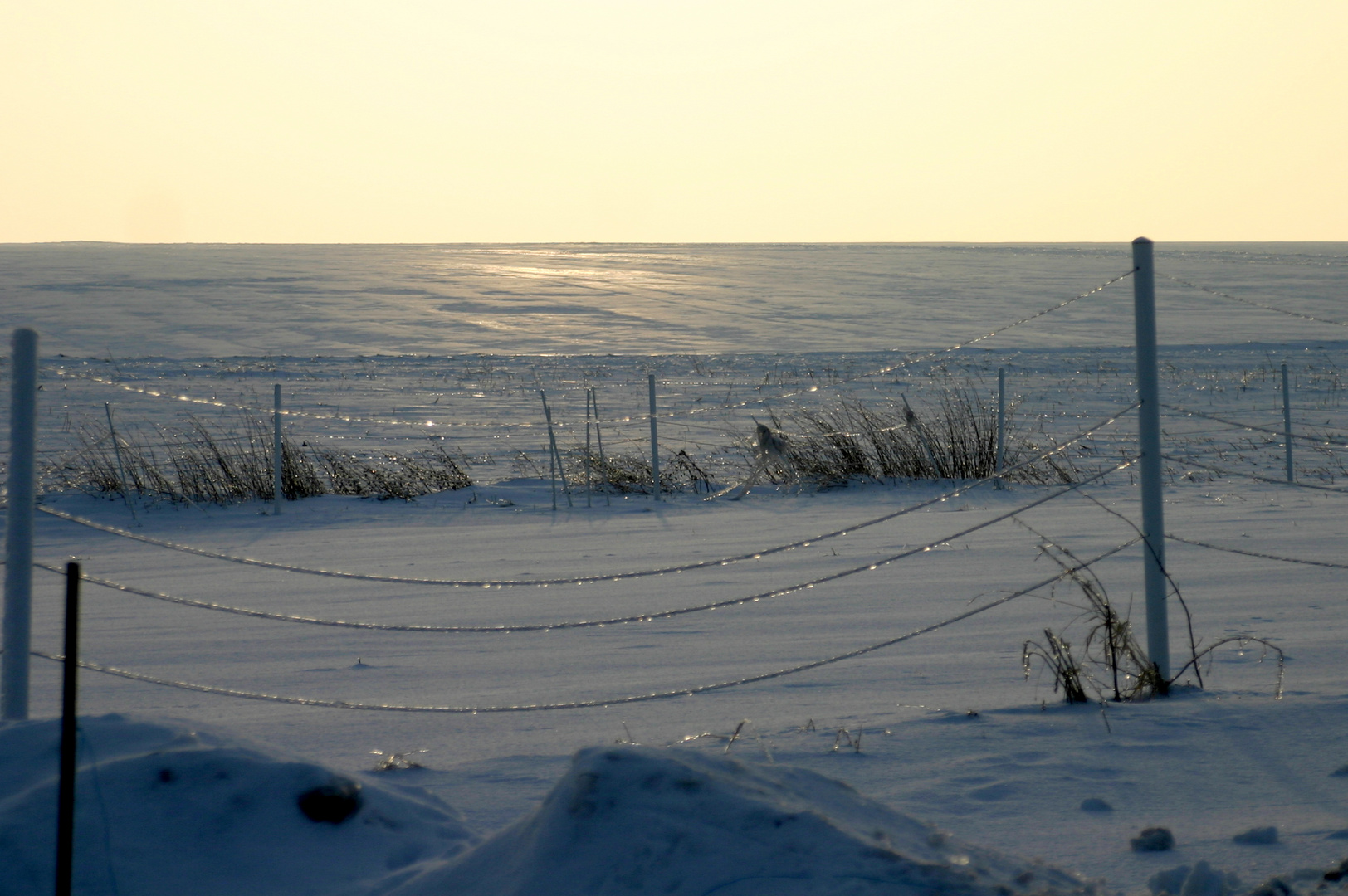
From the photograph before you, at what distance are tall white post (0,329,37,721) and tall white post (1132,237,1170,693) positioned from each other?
12.6ft

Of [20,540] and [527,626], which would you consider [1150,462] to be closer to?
[527,626]

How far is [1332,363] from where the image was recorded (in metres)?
23.8

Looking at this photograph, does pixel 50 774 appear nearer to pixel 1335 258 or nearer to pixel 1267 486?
pixel 1267 486

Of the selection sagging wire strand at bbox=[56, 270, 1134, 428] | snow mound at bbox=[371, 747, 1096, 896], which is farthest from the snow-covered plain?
sagging wire strand at bbox=[56, 270, 1134, 428]

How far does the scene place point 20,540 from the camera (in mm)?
3658

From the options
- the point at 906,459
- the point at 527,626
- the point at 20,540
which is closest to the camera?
the point at 20,540

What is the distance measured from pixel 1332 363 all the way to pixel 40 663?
25.0 meters

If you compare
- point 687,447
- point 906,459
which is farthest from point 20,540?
point 687,447

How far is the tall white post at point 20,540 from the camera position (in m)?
3.61

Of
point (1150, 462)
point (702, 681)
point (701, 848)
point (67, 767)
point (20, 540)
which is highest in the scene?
point (1150, 462)

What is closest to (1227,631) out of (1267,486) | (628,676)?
(628,676)

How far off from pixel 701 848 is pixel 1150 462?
2764 mm

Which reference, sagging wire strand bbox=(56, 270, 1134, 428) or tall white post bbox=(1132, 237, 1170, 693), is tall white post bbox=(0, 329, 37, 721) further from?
tall white post bbox=(1132, 237, 1170, 693)

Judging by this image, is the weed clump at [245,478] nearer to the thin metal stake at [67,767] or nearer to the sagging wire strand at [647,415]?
the sagging wire strand at [647,415]
